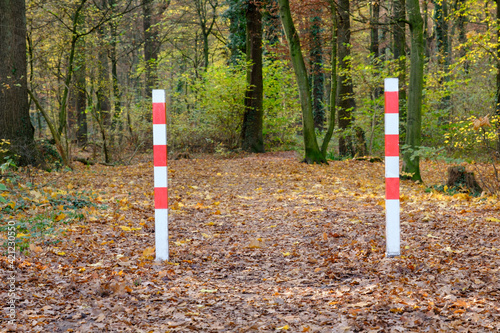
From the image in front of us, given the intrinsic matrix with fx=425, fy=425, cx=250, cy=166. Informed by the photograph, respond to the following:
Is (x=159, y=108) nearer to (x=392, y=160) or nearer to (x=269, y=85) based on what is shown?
(x=392, y=160)

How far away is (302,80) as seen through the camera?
43.7ft

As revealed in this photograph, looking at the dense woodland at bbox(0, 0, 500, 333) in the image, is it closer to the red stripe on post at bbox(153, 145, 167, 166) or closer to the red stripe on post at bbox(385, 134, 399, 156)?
the red stripe on post at bbox(153, 145, 167, 166)

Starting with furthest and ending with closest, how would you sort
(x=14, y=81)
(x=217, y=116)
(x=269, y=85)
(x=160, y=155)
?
(x=269, y=85), (x=217, y=116), (x=14, y=81), (x=160, y=155)

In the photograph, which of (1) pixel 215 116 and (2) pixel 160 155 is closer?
(2) pixel 160 155

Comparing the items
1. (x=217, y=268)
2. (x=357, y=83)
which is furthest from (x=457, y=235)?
(x=357, y=83)

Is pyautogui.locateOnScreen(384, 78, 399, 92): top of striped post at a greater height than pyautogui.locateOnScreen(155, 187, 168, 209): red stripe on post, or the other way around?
pyautogui.locateOnScreen(384, 78, 399, 92): top of striped post

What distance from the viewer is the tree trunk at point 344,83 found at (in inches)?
577

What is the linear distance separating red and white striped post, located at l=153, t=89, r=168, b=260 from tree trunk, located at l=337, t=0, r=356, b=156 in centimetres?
1104

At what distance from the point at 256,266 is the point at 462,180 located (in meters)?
6.14

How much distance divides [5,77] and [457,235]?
35.1 feet

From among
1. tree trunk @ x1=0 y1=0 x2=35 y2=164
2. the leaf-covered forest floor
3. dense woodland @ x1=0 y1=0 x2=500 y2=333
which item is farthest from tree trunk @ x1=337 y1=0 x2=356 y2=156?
tree trunk @ x1=0 y1=0 x2=35 y2=164

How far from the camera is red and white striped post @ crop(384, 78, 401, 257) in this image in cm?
400

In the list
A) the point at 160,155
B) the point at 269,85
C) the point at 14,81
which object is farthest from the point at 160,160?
the point at 269,85

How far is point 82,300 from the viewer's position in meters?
3.10
